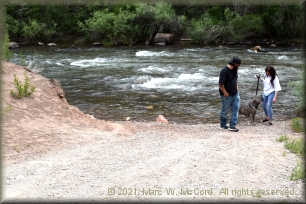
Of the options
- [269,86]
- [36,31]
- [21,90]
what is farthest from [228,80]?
[36,31]

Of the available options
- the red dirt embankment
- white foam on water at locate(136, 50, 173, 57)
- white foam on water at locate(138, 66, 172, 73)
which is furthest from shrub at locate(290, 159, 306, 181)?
white foam on water at locate(136, 50, 173, 57)

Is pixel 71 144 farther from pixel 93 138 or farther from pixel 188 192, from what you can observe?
pixel 188 192

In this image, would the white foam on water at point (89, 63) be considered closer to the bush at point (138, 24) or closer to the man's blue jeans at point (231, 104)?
the bush at point (138, 24)

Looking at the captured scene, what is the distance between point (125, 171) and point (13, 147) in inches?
101

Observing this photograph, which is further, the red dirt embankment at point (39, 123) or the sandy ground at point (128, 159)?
the red dirt embankment at point (39, 123)

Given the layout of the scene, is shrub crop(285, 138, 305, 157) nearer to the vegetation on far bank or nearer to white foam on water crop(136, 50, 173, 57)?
white foam on water crop(136, 50, 173, 57)

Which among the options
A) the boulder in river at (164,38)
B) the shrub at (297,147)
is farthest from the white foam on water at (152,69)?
the boulder in river at (164,38)

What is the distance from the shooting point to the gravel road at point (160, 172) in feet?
12.8

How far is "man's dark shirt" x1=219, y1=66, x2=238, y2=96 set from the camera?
7.36m

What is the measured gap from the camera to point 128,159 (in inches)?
210

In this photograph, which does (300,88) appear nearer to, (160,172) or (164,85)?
(164,85)

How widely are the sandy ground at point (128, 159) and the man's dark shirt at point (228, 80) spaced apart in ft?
3.73

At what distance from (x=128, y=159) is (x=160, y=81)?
10740 millimetres

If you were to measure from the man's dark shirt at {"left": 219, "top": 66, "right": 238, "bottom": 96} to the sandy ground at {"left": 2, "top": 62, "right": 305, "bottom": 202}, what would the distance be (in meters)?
1.14
